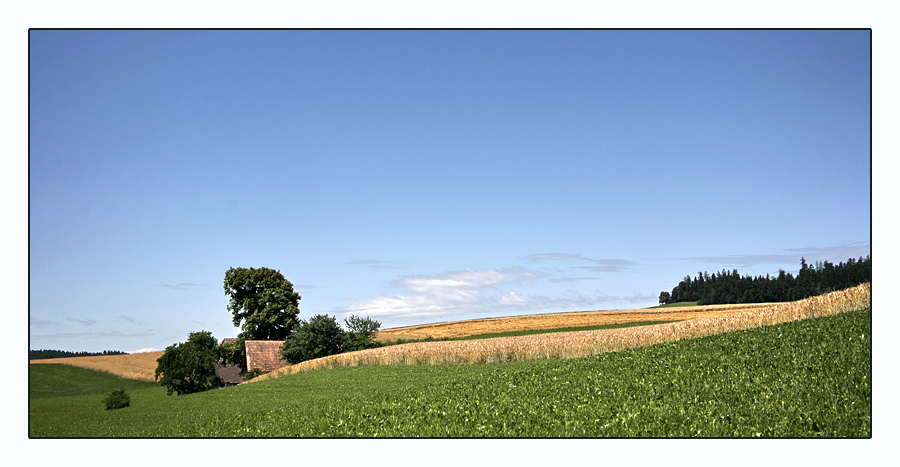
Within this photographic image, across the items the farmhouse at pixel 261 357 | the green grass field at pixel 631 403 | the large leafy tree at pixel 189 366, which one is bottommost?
the farmhouse at pixel 261 357

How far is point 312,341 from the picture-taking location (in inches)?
1885

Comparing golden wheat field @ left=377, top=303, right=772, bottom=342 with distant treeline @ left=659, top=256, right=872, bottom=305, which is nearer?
distant treeline @ left=659, top=256, right=872, bottom=305

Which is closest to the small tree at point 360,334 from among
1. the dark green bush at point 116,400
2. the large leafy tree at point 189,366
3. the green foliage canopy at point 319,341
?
the green foliage canopy at point 319,341

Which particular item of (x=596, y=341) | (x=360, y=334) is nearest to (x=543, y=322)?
(x=360, y=334)

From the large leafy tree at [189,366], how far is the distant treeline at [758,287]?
35.5 meters

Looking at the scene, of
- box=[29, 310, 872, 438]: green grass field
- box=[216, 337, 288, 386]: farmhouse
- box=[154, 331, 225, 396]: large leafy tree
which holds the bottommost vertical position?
box=[216, 337, 288, 386]: farmhouse

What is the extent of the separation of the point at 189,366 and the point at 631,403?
107ft

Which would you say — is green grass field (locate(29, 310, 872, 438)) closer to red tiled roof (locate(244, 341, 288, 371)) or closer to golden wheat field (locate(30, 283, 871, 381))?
golden wheat field (locate(30, 283, 871, 381))

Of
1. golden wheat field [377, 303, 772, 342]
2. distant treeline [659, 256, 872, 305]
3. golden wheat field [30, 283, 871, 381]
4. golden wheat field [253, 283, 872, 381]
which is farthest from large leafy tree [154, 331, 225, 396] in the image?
distant treeline [659, 256, 872, 305]

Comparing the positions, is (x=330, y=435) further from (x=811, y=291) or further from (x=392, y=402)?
(x=811, y=291)

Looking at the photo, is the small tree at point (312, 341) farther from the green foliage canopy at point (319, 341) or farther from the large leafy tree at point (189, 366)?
the large leafy tree at point (189, 366)

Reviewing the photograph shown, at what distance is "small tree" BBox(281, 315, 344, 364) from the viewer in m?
47.6

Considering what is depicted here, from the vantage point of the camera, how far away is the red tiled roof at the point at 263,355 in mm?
47784

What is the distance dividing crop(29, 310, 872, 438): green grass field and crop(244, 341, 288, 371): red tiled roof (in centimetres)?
2793
